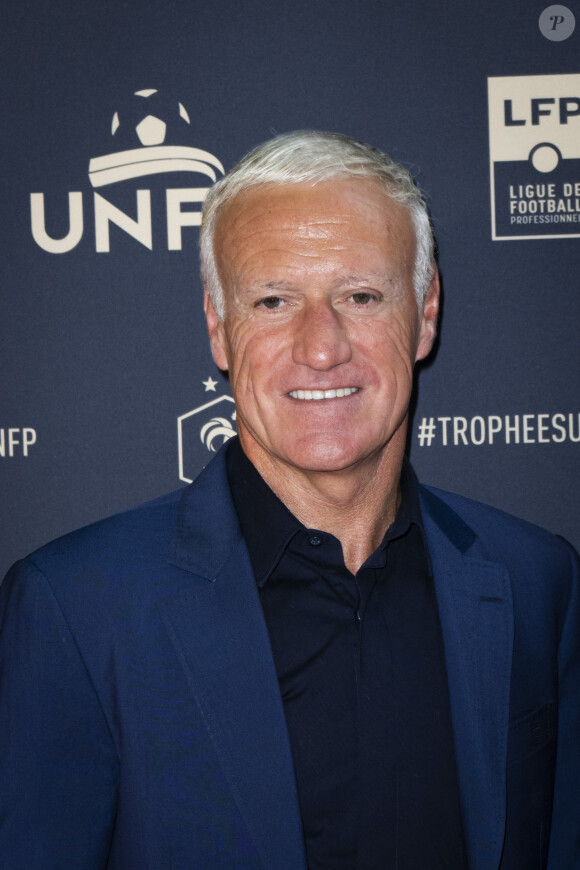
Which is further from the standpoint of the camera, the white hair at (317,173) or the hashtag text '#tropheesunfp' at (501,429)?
the hashtag text '#tropheesunfp' at (501,429)

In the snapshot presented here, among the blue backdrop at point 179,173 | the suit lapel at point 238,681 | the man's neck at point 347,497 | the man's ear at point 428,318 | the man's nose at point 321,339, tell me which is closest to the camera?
the suit lapel at point 238,681

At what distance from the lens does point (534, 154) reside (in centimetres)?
178

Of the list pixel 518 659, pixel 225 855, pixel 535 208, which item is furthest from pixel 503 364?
pixel 225 855

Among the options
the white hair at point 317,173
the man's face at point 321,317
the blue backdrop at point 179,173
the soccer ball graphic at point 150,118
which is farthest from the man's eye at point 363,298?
the soccer ball graphic at point 150,118

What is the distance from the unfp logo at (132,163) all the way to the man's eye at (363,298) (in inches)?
24.8

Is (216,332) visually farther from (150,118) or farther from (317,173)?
(150,118)

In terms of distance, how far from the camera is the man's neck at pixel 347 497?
1.36 metres

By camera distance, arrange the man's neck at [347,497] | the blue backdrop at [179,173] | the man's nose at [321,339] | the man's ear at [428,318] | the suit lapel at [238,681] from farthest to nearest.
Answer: the blue backdrop at [179,173] → the man's ear at [428,318] → the man's neck at [347,497] → the man's nose at [321,339] → the suit lapel at [238,681]

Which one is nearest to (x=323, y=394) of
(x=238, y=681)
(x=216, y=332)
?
(x=216, y=332)

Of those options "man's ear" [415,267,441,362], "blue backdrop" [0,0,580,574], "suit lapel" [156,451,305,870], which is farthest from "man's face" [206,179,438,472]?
"blue backdrop" [0,0,580,574]

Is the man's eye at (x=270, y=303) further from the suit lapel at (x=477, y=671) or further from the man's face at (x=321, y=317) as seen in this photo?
the suit lapel at (x=477, y=671)

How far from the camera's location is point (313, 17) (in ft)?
5.78

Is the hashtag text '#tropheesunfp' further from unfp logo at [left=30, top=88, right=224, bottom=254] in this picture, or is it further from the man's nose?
unfp logo at [left=30, top=88, right=224, bottom=254]

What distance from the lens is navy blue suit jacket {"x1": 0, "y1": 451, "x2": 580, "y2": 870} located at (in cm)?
116
